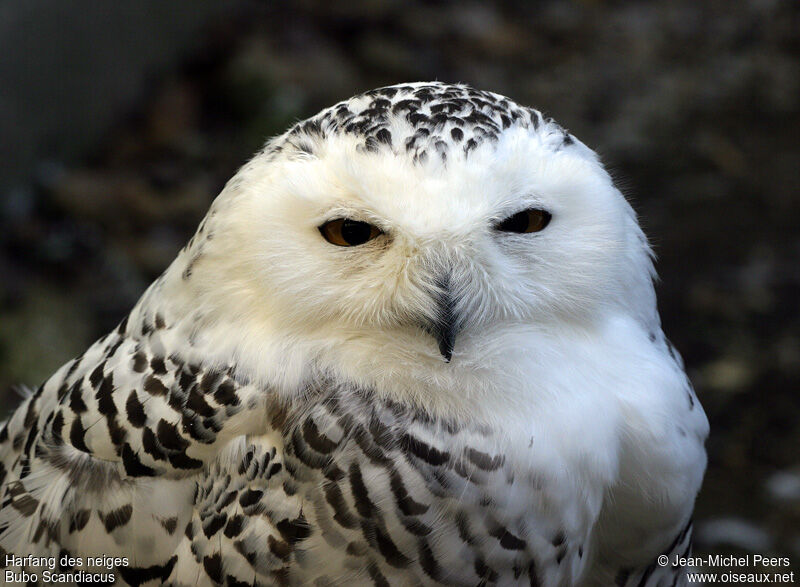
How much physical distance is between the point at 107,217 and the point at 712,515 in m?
2.52

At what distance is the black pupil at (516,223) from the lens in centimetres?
131

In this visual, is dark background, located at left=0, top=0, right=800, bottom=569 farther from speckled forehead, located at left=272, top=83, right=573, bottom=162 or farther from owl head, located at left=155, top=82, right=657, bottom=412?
speckled forehead, located at left=272, top=83, right=573, bottom=162

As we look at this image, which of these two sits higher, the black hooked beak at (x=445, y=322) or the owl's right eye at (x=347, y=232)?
the owl's right eye at (x=347, y=232)

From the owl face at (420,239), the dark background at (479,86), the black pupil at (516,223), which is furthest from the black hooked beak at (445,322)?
the dark background at (479,86)

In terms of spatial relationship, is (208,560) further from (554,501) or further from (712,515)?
(712,515)

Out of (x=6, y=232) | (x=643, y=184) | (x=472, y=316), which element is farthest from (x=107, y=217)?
(x=472, y=316)

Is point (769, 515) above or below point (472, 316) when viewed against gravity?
below

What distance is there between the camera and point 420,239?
4.20ft

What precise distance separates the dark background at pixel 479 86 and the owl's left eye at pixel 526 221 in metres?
1.62

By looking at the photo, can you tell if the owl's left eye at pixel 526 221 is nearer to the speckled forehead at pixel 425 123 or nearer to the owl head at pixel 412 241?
the owl head at pixel 412 241

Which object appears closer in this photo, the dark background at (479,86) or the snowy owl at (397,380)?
the snowy owl at (397,380)

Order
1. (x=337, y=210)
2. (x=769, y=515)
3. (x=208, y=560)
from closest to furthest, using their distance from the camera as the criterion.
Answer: (x=337, y=210) → (x=208, y=560) → (x=769, y=515)

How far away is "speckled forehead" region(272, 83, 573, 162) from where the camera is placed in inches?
50.6

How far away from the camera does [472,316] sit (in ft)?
4.47
